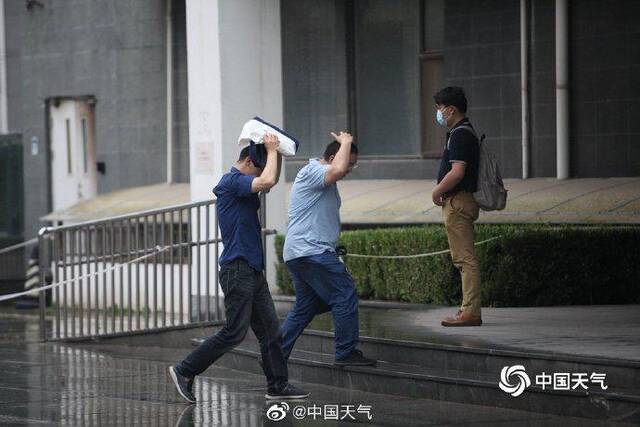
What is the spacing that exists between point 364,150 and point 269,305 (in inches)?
354

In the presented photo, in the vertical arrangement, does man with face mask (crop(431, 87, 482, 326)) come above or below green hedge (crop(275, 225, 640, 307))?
above

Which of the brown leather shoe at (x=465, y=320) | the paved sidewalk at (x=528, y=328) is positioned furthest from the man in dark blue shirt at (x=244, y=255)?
the brown leather shoe at (x=465, y=320)

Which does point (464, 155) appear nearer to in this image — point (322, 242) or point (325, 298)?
point (322, 242)

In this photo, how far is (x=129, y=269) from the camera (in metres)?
15.3

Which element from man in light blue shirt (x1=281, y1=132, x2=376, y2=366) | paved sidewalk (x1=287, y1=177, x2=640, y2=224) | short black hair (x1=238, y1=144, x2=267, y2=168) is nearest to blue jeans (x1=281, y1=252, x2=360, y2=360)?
man in light blue shirt (x1=281, y1=132, x2=376, y2=366)

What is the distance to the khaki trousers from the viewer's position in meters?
11.6

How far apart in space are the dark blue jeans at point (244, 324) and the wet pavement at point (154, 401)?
0.29 meters

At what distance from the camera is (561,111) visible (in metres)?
16.7

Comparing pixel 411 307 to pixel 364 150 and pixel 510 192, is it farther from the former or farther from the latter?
pixel 364 150

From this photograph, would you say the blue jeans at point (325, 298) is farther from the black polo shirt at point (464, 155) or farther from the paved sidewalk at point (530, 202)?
the paved sidewalk at point (530, 202)

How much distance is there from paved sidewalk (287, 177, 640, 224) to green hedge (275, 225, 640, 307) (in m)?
0.56

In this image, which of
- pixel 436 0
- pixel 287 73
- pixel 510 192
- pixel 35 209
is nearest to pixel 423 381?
pixel 510 192

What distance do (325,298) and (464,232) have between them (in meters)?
1.44

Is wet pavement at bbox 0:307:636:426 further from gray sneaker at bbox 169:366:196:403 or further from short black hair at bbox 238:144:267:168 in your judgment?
short black hair at bbox 238:144:267:168
